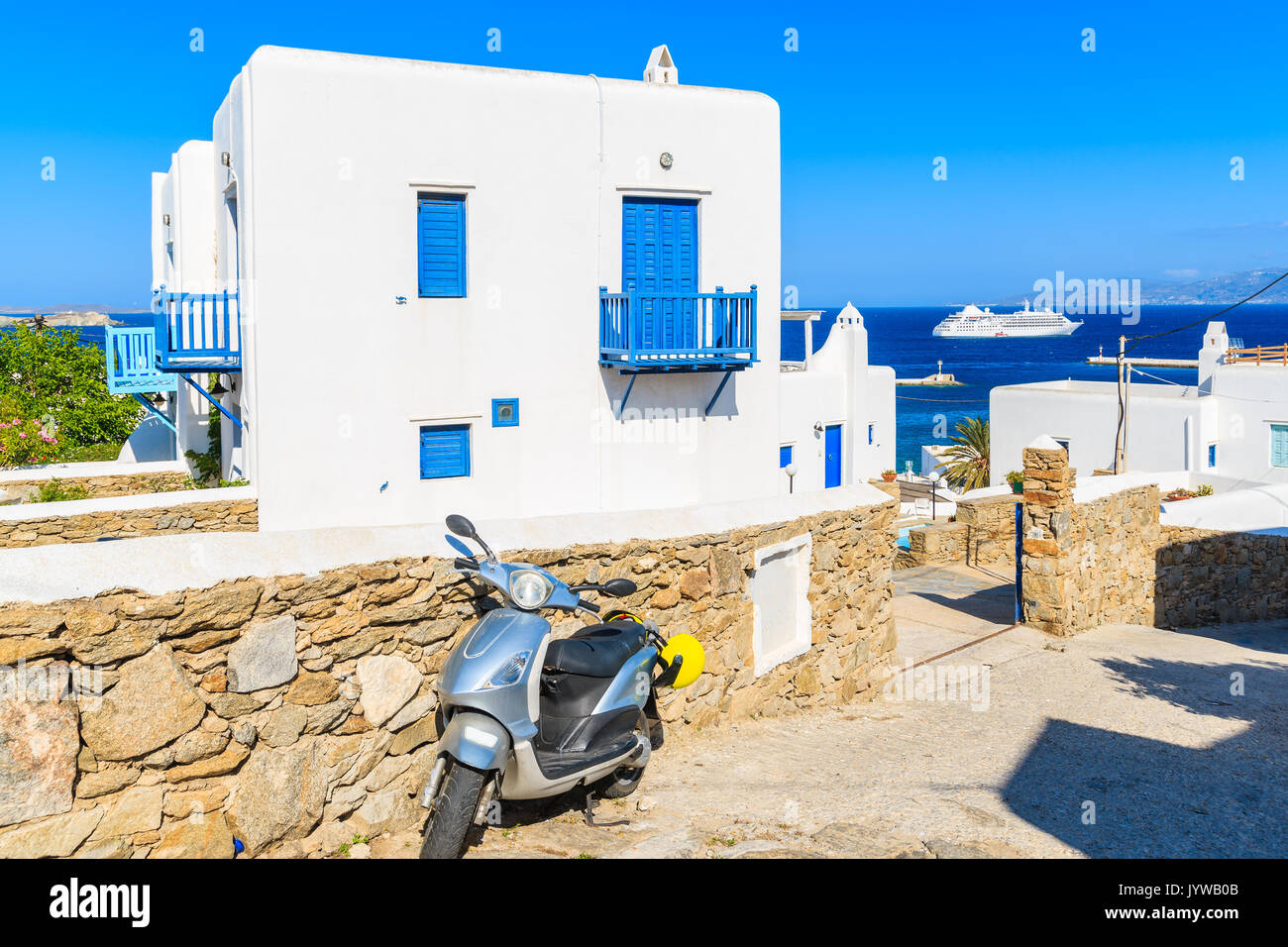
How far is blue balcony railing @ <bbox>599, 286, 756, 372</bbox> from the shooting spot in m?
14.8

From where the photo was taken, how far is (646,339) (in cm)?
1527

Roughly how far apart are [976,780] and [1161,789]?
1.23 metres

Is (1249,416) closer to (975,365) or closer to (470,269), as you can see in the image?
(470,269)

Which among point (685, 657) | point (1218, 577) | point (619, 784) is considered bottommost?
point (1218, 577)

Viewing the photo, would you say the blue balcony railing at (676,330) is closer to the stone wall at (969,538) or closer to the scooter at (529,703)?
the stone wall at (969,538)

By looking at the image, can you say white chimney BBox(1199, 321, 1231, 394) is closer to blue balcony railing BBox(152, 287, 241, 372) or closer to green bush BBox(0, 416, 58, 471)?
blue balcony railing BBox(152, 287, 241, 372)

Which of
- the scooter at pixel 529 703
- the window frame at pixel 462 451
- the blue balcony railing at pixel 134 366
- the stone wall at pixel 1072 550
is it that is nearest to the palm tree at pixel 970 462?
the stone wall at pixel 1072 550

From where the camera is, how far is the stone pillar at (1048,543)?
44.4 ft

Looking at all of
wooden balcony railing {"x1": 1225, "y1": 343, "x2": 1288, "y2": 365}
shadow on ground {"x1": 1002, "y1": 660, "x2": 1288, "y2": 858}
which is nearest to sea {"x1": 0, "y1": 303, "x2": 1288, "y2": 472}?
wooden balcony railing {"x1": 1225, "y1": 343, "x2": 1288, "y2": 365}

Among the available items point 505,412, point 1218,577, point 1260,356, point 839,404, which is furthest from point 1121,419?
point 505,412

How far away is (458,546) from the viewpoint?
17.2 ft
